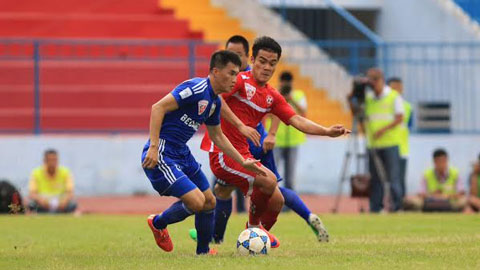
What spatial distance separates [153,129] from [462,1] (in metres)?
17.0

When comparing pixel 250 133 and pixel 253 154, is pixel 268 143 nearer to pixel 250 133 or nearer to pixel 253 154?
pixel 253 154

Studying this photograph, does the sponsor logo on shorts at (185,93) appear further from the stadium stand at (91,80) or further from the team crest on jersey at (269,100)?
the stadium stand at (91,80)

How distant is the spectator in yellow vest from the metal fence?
10.1 ft

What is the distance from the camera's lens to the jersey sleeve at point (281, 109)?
445 inches

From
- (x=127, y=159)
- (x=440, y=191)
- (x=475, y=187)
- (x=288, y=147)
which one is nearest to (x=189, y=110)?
(x=288, y=147)

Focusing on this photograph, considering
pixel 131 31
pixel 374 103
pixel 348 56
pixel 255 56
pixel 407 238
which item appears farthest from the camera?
pixel 131 31

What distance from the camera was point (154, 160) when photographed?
32.9 feet

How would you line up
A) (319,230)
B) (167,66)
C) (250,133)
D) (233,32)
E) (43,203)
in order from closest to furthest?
(250,133)
(319,230)
(43,203)
(167,66)
(233,32)

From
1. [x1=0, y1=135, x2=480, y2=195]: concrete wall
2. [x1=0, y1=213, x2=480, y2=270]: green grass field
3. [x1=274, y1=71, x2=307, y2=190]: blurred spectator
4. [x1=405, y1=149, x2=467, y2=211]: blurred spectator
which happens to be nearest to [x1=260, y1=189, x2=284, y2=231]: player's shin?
[x1=0, y1=213, x2=480, y2=270]: green grass field

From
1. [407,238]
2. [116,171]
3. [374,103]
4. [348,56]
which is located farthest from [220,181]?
[348,56]

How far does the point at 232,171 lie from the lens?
1129 centimetres

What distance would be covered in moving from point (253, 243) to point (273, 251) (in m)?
0.58

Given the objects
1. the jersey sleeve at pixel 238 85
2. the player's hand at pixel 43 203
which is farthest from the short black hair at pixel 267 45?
the player's hand at pixel 43 203

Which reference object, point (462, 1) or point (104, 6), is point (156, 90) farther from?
point (462, 1)
